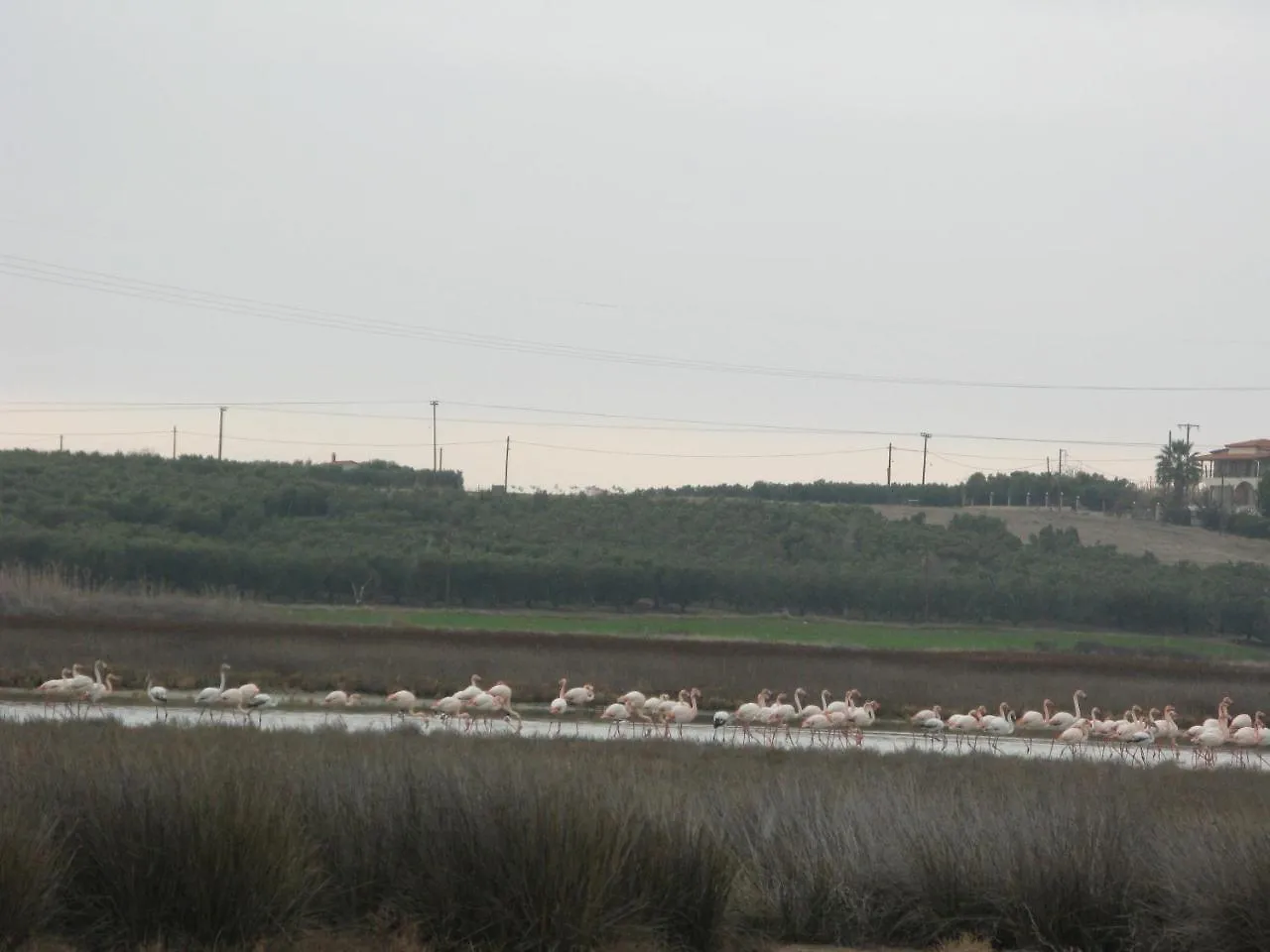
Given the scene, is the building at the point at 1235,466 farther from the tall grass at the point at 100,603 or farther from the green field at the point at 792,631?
the tall grass at the point at 100,603

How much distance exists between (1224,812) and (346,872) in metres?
8.81

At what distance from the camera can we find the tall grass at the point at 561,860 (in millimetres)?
11227

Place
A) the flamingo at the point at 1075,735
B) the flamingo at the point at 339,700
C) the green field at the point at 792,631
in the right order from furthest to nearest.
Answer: the green field at the point at 792,631 < the flamingo at the point at 339,700 < the flamingo at the point at 1075,735

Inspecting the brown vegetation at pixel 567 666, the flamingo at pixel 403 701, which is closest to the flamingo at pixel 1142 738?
the brown vegetation at pixel 567 666

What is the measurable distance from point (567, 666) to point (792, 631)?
867 inches

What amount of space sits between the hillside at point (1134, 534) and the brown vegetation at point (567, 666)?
36559 millimetres

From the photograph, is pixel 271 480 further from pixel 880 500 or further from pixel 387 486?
pixel 880 500

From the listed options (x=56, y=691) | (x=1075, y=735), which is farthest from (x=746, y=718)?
(x=56, y=691)

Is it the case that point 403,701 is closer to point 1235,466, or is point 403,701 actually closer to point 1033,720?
point 1033,720

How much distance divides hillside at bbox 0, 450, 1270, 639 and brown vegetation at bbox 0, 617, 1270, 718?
1796cm

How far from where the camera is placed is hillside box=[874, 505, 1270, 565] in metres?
84.7

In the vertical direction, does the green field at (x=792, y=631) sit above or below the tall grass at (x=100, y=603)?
below

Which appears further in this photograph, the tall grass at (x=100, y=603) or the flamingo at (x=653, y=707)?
the tall grass at (x=100, y=603)

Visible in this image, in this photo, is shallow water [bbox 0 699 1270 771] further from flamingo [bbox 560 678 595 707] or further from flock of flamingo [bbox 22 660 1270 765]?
flamingo [bbox 560 678 595 707]
